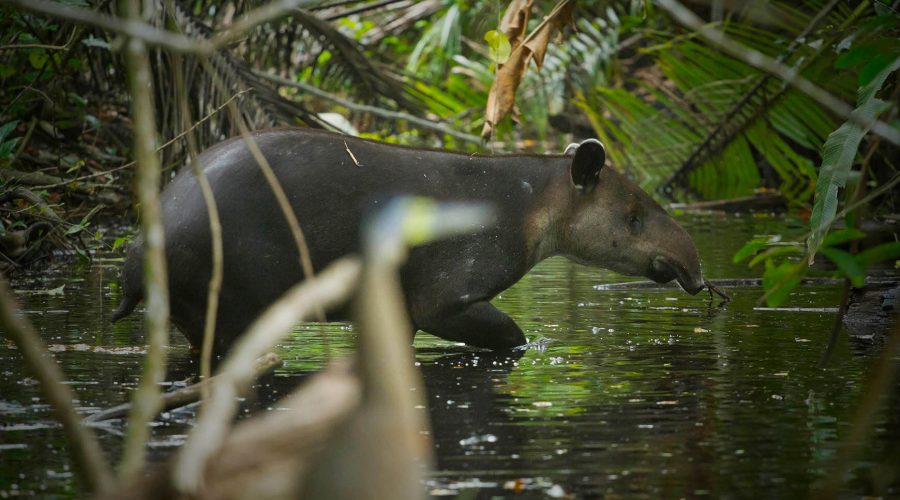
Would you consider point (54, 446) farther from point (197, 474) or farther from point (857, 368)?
point (857, 368)

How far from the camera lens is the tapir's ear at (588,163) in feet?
21.3

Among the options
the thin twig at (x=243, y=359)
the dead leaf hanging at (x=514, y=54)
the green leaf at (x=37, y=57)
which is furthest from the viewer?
the green leaf at (x=37, y=57)

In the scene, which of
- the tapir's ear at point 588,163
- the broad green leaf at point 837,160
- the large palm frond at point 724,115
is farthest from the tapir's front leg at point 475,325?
the large palm frond at point 724,115

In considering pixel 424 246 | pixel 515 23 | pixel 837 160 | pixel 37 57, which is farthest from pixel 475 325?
pixel 37 57

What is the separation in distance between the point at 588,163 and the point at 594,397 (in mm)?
1811

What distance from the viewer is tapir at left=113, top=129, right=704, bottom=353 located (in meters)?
5.73

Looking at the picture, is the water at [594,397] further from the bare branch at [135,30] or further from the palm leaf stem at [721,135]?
the palm leaf stem at [721,135]

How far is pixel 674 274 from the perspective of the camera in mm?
6895

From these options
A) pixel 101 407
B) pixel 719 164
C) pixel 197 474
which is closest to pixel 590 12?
pixel 719 164

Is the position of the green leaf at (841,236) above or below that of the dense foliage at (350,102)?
below

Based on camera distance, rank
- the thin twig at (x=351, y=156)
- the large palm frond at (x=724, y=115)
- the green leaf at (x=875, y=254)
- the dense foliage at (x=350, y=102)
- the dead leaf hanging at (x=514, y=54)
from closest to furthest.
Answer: the green leaf at (x=875, y=254) < the thin twig at (x=351, y=156) < the dead leaf hanging at (x=514, y=54) < the dense foliage at (x=350, y=102) < the large palm frond at (x=724, y=115)

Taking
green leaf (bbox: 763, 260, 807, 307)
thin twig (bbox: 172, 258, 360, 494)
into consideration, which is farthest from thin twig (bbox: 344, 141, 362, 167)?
thin twig (bbox: 172, 258, 360, 494)

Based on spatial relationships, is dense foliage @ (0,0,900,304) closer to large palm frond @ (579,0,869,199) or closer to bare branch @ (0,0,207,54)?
large palm frond @ (579,0,869,199)

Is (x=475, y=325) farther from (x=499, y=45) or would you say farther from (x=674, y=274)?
(x=499, y=45)
